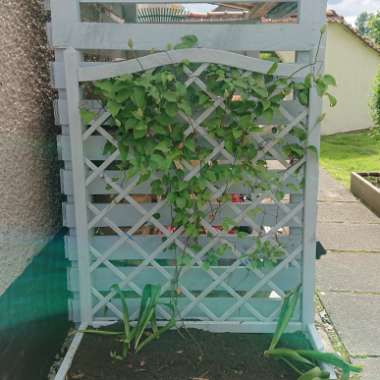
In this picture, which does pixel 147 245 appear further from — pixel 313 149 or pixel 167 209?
pixel 313 149

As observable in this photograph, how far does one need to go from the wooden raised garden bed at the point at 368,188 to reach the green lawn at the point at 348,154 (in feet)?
1.82

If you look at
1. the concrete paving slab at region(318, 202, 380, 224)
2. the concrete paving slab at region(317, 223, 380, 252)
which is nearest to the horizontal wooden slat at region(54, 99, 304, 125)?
the concrete paving slab at region(317, 223, 380, 252)

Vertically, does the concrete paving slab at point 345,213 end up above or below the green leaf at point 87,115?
below

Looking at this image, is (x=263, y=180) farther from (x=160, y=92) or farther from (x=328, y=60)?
(x=328, y=60)

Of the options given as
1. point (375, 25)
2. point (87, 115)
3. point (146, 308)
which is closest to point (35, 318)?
point (146, 308)

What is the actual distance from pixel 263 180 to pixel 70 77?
3.55 feet

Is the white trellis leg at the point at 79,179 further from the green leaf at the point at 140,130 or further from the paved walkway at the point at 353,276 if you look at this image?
the paved walkway at the point at 353,276

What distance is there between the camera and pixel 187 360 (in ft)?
7.71

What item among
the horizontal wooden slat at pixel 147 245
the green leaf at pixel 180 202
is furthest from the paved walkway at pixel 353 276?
the green leaf at pixel 180 202

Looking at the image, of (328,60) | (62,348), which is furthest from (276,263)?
(328,60)

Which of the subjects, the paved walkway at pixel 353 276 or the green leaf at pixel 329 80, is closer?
the green leaf at pixel 329 80

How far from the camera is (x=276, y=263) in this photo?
260cm

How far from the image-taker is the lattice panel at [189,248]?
243 cm

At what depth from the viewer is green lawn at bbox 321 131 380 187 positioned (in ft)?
28.3
